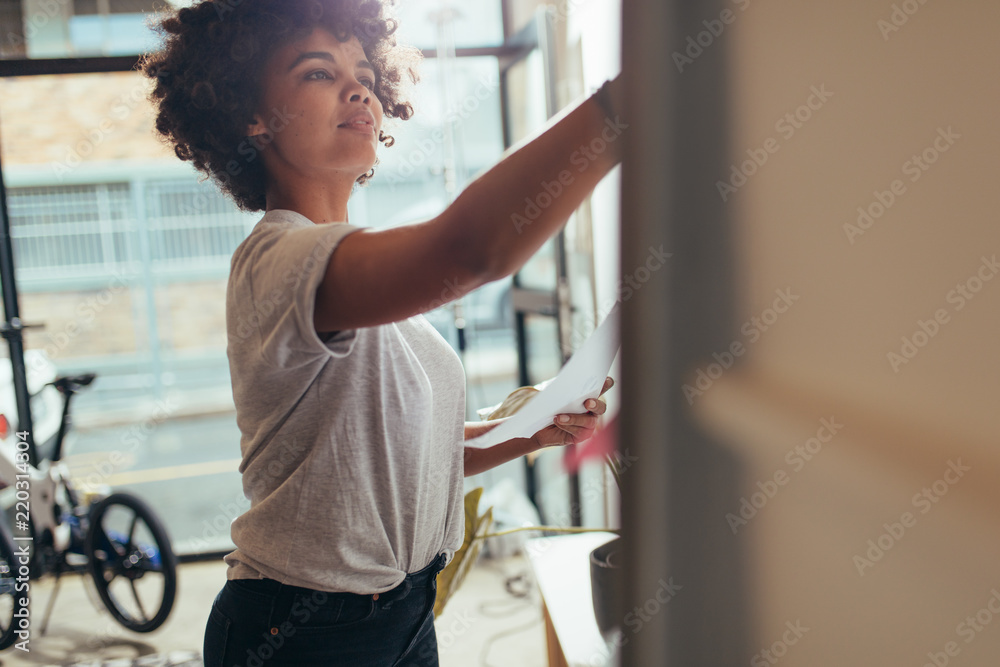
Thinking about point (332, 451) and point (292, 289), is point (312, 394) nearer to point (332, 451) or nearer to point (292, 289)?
point (332, 451)

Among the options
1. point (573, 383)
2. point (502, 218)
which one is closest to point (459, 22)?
point (573, 383)

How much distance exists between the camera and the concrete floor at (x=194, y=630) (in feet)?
7.76

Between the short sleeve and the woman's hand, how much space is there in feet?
1.09

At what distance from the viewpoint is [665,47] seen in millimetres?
1105

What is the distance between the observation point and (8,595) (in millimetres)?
2594

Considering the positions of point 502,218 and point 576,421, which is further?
point 576,421

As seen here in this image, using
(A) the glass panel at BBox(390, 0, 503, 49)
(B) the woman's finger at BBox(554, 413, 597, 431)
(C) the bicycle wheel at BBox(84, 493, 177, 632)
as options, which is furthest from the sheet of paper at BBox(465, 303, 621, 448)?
(C) the bicycle wheel at BBox(84, 493, 177, 632)

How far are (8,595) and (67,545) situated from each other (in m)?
0.24

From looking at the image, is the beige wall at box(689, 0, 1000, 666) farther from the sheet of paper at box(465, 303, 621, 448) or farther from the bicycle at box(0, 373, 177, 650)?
the bicycle at box(0, 373, 177, 650)

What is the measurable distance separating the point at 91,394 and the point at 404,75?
649 centimetres

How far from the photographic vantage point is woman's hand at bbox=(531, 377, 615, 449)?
79cm

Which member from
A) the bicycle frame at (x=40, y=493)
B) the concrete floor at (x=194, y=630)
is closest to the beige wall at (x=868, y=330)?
the concrete floor at (x=194, y=630)

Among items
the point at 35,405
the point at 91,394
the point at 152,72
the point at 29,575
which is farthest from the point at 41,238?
the point at 152,72

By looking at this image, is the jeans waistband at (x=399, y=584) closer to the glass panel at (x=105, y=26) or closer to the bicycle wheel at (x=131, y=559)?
the bicycle wheel at (x=131, y=559)
